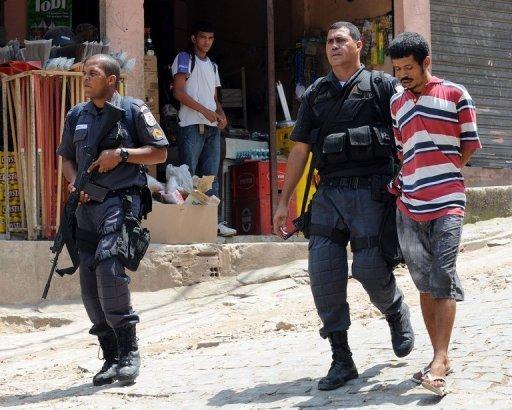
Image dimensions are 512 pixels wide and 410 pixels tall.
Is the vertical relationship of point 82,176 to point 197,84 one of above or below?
below

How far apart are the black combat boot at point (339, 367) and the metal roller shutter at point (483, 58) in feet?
25.1

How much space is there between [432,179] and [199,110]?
17.6ft

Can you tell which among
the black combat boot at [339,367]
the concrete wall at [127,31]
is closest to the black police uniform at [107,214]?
the black combat boot at [339,367]

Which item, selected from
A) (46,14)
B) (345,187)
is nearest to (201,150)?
(46,14)

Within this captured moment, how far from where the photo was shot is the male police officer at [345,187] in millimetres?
5203

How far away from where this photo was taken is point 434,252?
488 cm

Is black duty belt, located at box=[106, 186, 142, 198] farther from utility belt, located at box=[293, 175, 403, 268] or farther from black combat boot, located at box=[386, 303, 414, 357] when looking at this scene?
black combat boot, located at box=[386, 303, 414, 357]

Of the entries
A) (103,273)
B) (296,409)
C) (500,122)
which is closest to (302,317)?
(103,273)

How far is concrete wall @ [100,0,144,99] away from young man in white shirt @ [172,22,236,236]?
1.51 ft

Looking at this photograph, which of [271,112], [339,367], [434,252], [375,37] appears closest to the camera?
[434,252]

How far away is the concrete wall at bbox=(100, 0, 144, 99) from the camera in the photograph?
9.73m

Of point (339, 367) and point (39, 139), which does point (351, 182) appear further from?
point (39, 139)

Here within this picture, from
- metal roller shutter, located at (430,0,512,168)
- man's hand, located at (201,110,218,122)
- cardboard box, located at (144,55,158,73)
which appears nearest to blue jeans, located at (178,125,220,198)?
man's hand, located at (201,110,218,122)

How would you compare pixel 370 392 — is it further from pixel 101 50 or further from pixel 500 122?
pixel 500 122
